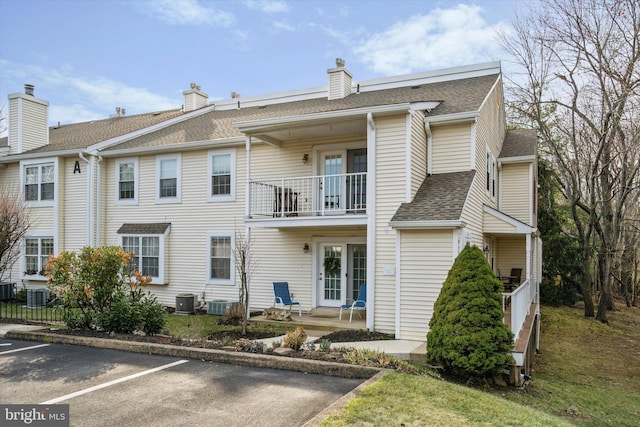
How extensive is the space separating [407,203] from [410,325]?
281 centimetres

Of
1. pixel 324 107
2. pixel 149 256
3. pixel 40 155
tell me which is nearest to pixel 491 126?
pixel 324 107

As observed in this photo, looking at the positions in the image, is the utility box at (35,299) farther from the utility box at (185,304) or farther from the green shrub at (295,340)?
the green shrub at (295,340)

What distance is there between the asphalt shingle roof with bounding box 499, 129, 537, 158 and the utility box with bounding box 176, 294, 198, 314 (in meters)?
11.7

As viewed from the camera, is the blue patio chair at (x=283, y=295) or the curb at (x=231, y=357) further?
the blue patio chair at (x=283, y=295)

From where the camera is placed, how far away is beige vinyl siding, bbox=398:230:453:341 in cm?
1045

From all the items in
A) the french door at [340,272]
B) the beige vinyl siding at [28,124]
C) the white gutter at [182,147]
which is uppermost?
the beige vinyl siding at [28,124]

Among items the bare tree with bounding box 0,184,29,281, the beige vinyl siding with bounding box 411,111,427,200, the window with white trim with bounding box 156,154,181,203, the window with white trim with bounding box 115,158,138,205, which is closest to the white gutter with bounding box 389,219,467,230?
the beige vinyl siding with bounding box 411,111,427,200

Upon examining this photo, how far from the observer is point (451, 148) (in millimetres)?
12336

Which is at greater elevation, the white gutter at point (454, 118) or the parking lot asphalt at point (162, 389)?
the white gutter at point (454, 118)

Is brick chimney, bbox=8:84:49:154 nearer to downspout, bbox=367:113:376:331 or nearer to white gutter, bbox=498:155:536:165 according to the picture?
downspout, bbox=367:113:376:331

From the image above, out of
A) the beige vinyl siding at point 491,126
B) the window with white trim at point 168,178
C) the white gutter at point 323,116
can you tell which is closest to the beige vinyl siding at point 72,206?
the window with white trim at point 168,178

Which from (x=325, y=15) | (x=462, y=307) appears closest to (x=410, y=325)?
(x=462, y=307)

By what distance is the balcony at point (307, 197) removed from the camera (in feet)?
42.1

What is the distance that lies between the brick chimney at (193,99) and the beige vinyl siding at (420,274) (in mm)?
12587
